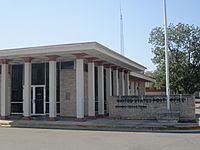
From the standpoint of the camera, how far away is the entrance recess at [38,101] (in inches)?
990

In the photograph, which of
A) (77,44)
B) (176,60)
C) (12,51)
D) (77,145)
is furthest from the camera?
(176,60)

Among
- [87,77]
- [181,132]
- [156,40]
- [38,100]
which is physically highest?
[156,40]

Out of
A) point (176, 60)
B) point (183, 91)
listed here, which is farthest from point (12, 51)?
point (183, 91)

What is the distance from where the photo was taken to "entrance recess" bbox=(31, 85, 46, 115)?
25.1 m

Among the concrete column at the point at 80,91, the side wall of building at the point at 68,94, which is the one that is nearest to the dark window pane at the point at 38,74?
the side wall of building at the point at 68,94

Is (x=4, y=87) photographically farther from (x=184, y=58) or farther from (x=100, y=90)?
(x=184, y=58)

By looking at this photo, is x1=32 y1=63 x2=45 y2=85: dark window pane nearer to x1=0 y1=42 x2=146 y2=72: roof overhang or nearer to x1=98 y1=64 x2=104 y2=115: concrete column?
x1=0 y1=42 x2=146 y2=72: roof overhang

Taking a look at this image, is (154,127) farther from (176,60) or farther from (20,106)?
(176,60)

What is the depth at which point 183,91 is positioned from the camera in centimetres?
3919

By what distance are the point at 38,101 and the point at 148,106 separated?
8346 mm

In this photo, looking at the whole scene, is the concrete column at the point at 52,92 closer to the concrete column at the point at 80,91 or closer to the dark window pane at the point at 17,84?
the concrete column at the point at 80,91

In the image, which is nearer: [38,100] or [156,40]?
[38,100]

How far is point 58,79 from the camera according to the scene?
2555cm

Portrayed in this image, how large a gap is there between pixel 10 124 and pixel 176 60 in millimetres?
21042
